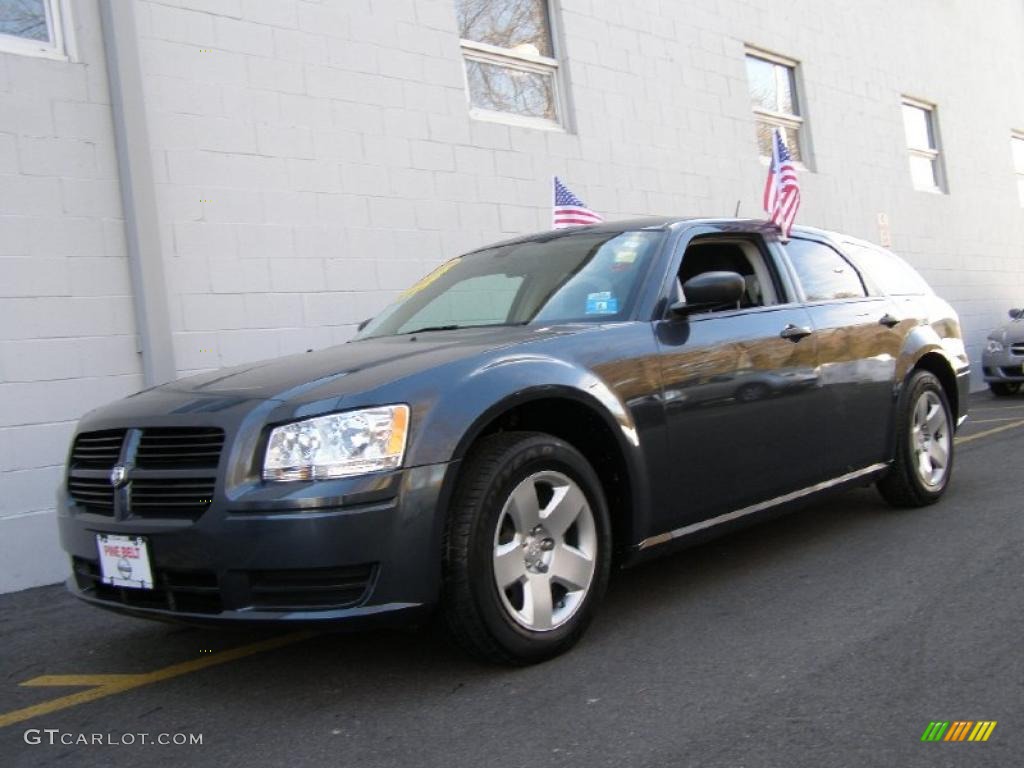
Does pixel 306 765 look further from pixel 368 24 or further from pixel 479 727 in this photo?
pixel 368 24

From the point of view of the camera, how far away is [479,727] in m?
3.04

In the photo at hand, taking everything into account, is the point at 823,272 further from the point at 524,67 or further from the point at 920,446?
the point at 524,67

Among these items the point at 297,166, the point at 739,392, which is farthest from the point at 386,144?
the point at 739,392

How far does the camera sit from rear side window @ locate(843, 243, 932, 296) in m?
5.76

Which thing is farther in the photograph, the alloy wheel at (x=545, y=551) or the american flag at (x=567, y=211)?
the american flag at (x=567, y=211)

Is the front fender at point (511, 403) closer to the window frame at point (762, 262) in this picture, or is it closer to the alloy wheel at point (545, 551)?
the alloy wheel at point (545, 551)

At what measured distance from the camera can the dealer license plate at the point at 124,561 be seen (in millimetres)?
3320

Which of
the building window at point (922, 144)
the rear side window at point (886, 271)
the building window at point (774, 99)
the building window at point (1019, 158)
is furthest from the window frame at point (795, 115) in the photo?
the building window at point (1019, 158)

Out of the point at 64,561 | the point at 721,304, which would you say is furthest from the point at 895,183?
the point at 64,561

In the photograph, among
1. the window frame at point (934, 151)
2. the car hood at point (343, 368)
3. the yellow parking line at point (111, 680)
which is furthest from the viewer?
the window frame at point (934, 151)

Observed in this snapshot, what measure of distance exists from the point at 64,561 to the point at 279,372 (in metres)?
2.93

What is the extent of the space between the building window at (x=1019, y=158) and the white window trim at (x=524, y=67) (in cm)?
1244

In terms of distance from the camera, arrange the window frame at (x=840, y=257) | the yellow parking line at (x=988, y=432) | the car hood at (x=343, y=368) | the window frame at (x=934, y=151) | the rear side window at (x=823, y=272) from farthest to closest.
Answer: the window frame at (x=934, y=151) → the yellow parking line at (x=988, y=432) → the rear side window at (x=823, y=272) → the window frame at (x=840, y=257) → the car hood at (x=343, y=368)

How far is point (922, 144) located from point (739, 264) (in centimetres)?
1246
